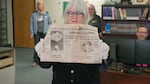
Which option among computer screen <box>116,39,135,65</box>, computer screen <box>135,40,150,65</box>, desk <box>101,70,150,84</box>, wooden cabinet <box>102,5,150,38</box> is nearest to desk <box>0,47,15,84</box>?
desk <box>101,70,150,84</box>

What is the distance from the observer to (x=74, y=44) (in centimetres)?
168

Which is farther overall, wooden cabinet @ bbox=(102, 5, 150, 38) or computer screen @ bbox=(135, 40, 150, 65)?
wooden cabinet @ bbox=(102, 5, 150, 38)

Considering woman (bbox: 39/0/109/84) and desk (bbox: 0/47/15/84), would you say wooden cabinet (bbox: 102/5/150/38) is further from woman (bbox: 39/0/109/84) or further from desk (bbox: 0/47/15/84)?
woman (bbox: 39/0/109/84)

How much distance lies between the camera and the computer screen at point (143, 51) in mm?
2990

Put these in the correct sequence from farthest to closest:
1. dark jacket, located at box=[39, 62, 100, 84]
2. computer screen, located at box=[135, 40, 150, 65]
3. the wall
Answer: the wall < computer screen, located at box=[135, 40, 150, 65] < dark jacket, located at box=[39, 62, 100, 84]

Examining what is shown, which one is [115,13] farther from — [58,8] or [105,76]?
[105,76]

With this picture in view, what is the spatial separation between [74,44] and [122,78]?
4.72 feet

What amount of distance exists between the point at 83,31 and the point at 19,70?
4125 millimetres

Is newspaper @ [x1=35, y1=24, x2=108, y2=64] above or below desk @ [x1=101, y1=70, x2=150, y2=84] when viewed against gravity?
above

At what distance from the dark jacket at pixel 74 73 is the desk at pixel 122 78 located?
118cm

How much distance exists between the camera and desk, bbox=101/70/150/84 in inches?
113

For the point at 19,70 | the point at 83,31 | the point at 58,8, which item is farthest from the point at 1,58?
the point at 58,8

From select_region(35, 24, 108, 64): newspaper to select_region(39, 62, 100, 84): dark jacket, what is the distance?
91 mm

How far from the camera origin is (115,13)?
18.9ft
